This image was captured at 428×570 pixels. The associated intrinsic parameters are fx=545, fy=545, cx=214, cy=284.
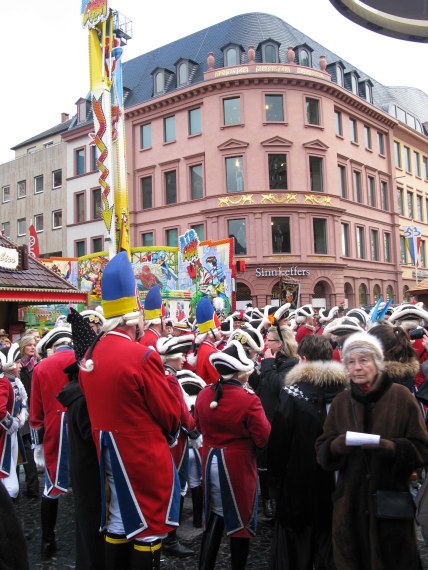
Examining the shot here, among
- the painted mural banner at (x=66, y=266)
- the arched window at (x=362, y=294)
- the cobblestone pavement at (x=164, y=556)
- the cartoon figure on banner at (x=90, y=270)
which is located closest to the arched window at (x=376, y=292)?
the arched window at (x=362, y=294)

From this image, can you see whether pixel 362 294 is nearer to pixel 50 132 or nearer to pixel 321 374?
pixel 50 132

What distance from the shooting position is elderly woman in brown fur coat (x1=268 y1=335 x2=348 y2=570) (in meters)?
3.74

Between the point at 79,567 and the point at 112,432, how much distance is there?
1.20 m

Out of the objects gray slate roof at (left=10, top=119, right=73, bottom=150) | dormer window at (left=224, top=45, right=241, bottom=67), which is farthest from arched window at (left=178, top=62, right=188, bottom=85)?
gray slate roof at (left=10, top=119, right=73, bottom=150)

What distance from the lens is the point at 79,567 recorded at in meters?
3.75

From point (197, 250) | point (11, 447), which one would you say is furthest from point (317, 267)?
point (11, 447)

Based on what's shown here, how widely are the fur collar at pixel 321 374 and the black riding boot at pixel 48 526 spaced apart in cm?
256

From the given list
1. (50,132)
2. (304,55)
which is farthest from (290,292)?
(50,132)

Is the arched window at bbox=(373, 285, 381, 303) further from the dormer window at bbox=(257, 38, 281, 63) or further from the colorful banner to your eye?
the colorful banner

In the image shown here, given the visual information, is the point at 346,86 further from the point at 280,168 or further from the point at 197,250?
the point at 197,250

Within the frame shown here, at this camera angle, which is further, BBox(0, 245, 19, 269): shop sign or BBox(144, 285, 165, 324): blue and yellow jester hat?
BBox(0, 245, 19, 269): shop sign

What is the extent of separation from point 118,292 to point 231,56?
104 ft

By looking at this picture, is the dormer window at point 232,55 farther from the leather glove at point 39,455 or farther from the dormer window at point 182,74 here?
the leather glove at point 39,455

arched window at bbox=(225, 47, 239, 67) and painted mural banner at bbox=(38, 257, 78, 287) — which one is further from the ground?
arched window at bbox=(225, 47, 239, 67)
